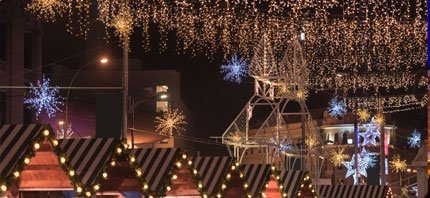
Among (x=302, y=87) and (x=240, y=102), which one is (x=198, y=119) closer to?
(x=240, y=102)

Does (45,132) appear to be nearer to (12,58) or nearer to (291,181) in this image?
(291,181)

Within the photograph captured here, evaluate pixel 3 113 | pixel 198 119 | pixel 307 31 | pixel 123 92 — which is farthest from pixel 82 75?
pixel 123 92

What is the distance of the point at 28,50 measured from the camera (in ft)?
158

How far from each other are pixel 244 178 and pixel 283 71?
56.5ft

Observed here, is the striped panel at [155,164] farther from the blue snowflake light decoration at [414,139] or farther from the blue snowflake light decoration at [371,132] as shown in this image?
the blue snowflake light decoration at [414,139]

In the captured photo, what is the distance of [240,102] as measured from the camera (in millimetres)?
88125

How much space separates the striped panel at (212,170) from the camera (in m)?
22.8

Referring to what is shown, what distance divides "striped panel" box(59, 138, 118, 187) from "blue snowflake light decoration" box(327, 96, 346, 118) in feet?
237

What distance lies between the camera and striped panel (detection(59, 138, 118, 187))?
722 inches

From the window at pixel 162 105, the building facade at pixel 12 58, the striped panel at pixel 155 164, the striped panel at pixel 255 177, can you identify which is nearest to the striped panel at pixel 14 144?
the striped panel at pixel 155 164

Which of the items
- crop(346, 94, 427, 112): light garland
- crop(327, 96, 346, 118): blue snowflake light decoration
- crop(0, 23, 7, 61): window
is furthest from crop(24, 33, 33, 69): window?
crop(327, 96, 346, 118): blue snowflake light decoration

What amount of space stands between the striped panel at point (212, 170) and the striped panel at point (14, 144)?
6.00 m

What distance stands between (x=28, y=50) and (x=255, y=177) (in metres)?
25.2

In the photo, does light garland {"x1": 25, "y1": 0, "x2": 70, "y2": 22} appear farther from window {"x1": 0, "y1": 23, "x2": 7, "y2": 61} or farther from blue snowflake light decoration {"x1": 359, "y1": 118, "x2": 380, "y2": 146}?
blue snowflake light decoration {"x1": 359, "y1": 118, "x2": 380, "y2": 146}
